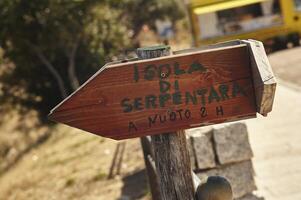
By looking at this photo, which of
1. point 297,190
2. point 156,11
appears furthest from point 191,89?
point 156,11

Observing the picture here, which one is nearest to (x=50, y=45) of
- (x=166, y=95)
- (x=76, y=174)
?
(x=76, y=174)

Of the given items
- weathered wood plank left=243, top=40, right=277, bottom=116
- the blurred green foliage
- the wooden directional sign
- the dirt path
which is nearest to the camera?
weathered wood plank left=243, top=40, right=277, bottom=116

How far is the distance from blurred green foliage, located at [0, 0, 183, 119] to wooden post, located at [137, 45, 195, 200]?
12.4 m

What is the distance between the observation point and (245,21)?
2028 cm

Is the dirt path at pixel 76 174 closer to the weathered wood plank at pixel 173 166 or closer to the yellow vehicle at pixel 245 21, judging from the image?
the weathered wood plank at pixel 173 166

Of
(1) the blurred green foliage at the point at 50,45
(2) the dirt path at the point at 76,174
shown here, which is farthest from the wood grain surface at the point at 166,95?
(1) the blurred green foliage at the point at 50,45

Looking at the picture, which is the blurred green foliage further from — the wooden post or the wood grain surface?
the wood grain surface

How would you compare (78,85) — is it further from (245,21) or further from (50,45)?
(245,21)

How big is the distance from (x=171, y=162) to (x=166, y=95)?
40 centimetres

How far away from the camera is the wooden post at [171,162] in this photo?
2.50 meters

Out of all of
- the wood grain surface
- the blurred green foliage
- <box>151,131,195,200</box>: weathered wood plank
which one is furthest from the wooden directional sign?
the blurred green foliage

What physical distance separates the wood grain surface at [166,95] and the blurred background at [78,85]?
3102mm

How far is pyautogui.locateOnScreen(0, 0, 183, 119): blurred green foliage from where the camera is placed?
583 inches

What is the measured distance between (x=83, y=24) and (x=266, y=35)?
774 centimetres
